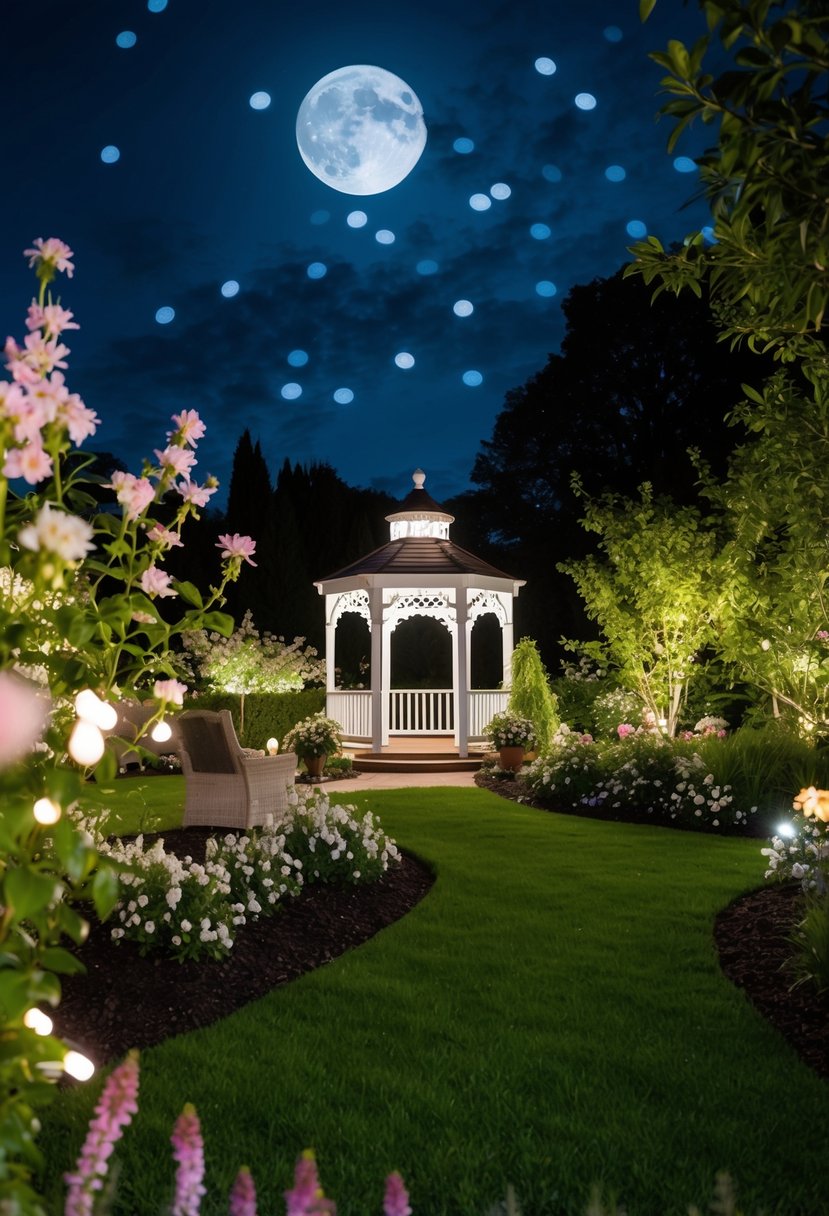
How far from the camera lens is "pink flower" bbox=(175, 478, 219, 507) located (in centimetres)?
250

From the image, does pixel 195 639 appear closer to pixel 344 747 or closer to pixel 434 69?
pixel 344 747

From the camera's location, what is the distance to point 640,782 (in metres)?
9.18

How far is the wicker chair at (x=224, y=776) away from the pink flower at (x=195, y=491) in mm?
5395

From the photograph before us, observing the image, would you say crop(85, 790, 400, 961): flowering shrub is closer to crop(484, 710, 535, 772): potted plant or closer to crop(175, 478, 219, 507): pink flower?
crop(175, 478, 219, 507): pink flower

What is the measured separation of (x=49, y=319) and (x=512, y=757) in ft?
37.7

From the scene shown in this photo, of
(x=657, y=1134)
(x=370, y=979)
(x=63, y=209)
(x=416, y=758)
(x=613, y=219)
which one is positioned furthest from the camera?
(x=613, y=219)

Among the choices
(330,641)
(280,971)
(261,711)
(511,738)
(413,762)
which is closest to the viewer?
(280,971)

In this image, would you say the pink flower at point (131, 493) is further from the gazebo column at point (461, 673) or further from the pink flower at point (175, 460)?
the gazebo column at point (461, 673)

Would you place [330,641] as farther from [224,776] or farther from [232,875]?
[232,875]

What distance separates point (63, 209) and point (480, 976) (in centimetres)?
3516

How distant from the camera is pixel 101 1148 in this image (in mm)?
1321

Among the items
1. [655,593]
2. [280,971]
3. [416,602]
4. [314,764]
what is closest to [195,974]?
[280,971]

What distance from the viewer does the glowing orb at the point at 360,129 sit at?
12.9 meters

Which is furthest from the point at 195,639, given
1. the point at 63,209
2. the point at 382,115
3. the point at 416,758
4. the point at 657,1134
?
the point at 63,209
